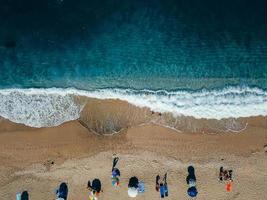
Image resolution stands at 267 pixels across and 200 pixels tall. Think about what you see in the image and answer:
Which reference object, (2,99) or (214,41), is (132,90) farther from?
(2,99)

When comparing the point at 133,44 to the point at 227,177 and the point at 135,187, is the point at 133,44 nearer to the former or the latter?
the point at 135,187

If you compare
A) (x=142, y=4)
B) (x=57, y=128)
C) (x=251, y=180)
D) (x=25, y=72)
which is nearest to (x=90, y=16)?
(x=142, y=4)

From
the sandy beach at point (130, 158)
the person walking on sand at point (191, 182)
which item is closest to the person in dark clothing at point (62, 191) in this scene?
the sandy beach at point (130, 158)

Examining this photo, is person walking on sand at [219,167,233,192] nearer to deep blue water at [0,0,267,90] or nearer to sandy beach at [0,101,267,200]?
sandy beach at [0,101,267,200]

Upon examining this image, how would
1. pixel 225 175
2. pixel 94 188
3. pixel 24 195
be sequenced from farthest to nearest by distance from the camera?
pixel 24 195 → pixel 94 188 → pixel 225 175

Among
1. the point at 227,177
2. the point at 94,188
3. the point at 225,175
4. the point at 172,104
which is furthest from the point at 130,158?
the point at 227,177

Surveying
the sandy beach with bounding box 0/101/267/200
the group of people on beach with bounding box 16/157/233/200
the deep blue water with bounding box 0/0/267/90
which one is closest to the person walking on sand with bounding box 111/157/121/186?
the group of people on beach with bounding box 16/157/233/200

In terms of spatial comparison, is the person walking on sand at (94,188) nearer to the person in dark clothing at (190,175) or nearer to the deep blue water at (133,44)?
the person in dark clothing at (190,175)
